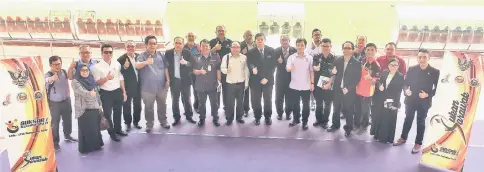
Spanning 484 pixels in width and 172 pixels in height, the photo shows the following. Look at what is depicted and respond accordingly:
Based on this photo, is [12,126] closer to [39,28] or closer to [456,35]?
[39,28]

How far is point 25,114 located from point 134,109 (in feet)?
6.24

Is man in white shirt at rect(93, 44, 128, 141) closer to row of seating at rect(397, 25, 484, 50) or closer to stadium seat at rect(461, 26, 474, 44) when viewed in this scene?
row of seating at rect(397, 25, 484, 50)

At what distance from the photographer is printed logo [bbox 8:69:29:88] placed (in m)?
4.33

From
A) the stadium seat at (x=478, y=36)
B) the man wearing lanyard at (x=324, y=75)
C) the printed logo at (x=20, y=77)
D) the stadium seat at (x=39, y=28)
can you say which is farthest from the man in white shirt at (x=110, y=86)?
the stadium seat at (x=478, y=36)

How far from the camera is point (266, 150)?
18.4ft

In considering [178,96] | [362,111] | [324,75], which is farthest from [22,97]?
[362,111]

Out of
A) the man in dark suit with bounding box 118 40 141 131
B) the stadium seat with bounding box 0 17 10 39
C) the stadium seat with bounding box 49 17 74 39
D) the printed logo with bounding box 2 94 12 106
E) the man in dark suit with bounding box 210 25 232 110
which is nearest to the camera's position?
the printed logo with bounding box 2 94 12 106

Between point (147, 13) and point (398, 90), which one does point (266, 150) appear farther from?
point (147, 13)

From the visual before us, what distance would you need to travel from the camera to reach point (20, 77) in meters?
4.36

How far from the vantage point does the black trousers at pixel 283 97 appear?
634cm

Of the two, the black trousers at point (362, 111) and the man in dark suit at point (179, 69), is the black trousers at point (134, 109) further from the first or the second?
the black trousers at point (362, 111)

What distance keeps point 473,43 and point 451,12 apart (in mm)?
786

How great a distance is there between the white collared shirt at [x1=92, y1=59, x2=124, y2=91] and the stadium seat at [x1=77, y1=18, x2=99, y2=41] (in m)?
4.17

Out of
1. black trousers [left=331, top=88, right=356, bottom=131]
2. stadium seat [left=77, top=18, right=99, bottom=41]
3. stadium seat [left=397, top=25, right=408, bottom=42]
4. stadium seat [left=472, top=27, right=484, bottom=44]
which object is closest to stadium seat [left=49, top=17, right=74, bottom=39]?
stadium seat [left=77, top=18, right=99, bottom=41]
